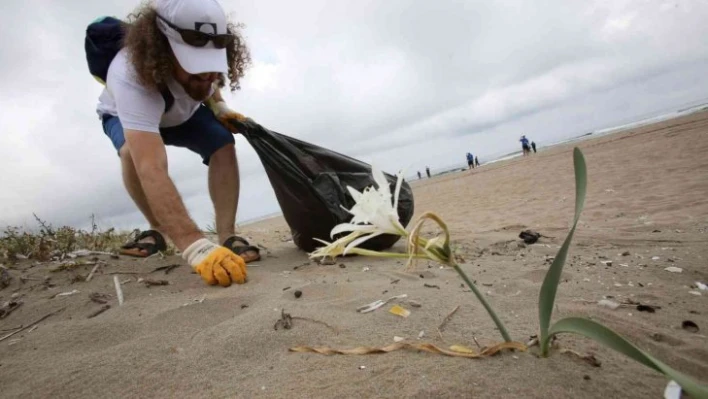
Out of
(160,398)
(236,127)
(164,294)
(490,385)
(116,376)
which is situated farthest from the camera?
(236,127)

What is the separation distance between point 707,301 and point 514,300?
62 cm

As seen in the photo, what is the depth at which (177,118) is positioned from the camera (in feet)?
7.50

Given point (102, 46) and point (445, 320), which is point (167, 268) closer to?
point (102, 46)

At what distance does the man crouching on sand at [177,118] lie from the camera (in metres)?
1.77

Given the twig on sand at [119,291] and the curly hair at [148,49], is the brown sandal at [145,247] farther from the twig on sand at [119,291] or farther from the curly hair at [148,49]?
the curly hair at [148,49]

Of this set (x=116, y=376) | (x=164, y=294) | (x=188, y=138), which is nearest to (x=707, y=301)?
(x=116, y=376)

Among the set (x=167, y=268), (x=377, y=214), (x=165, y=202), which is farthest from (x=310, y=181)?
(x=377, y=214)

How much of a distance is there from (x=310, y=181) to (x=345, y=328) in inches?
47.7

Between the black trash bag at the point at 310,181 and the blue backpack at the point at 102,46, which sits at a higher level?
the blue backpack at the point at 102,46

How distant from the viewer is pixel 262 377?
869 millimetres

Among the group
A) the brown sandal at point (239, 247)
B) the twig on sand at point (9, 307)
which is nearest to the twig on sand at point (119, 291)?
the twig on sand at point (9, 307)

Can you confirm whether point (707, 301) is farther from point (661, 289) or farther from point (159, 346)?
point (159, 346)

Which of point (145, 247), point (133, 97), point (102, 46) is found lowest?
point (145, 247)

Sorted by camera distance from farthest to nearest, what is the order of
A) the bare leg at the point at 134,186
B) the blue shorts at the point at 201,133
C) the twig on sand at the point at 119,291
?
1. the blue shorts at the point at 201,133
2. the bare leg at the point at 134,186
3. the twig on sand at the point at 119,291
